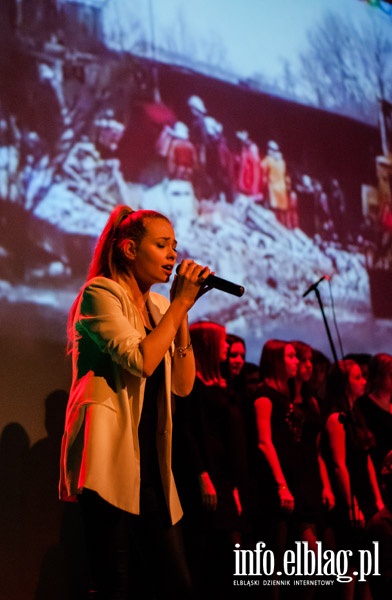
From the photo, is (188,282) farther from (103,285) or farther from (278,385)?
(278,385)

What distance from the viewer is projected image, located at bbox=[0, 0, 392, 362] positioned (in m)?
3.67

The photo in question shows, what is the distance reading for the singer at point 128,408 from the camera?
1.91 meters

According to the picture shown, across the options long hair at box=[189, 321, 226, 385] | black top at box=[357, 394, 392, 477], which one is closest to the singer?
long hair at box=[189, 321, 226, 385]

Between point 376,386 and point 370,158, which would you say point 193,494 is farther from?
point 370,158

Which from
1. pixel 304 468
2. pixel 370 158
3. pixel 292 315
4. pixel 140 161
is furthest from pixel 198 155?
pixel 304 468

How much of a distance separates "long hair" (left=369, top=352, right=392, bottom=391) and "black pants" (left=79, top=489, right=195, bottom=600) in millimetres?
2343

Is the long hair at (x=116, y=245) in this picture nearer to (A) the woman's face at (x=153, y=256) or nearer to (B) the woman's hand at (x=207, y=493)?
(A) the woman's face at (x=153, y=256)

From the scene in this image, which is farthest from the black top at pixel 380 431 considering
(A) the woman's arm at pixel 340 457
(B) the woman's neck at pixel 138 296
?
(B) the woman's neck at pixel 138 296

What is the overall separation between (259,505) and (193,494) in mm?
464

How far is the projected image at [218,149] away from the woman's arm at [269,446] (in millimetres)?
633

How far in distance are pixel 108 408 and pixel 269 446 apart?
1861 mm

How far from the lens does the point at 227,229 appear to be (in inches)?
169

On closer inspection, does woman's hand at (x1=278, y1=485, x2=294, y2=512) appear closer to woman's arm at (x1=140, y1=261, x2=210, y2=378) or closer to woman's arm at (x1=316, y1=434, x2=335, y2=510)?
woman's arm at (x1=316, y1=434, x2=335, y2=510)

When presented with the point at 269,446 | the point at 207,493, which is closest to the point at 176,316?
the point at 207,493
